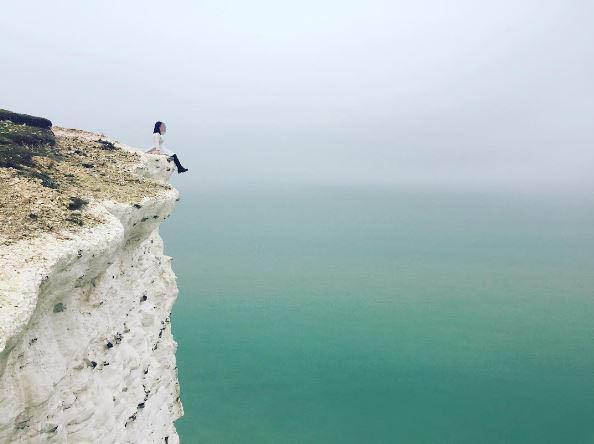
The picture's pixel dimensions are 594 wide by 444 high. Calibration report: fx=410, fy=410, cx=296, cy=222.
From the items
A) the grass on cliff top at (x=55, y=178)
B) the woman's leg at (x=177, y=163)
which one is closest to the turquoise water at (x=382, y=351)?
the woman's leg at (x=177, y=163)

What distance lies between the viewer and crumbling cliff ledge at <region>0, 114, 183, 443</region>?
812 centimetres

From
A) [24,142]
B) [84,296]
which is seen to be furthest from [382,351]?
[24,142]

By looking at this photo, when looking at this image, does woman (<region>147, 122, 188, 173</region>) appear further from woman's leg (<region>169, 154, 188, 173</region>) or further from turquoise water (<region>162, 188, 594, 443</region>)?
turquoise water (<region>162, 188, 594, 443</region>)

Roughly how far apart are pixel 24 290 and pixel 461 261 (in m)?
119

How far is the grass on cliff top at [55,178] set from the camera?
30.3 feet

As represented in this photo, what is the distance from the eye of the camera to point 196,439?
3516cm

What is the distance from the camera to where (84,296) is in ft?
39.2

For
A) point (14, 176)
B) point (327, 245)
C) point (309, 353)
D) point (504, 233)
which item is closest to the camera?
point (14, 176)

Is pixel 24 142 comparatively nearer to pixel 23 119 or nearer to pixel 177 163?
pixel 23 119

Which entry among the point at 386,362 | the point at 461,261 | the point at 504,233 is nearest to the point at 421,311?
the point at 386,362

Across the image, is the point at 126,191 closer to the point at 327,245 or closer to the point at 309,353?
the point at 309,353

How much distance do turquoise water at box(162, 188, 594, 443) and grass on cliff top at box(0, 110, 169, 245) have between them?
28399 mm

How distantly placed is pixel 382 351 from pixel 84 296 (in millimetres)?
45892

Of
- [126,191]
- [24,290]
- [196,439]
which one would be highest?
[126,191]
